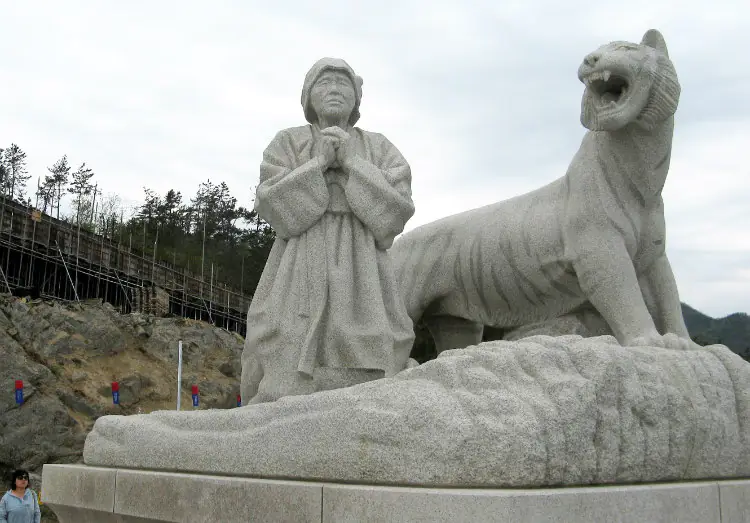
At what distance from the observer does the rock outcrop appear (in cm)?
250

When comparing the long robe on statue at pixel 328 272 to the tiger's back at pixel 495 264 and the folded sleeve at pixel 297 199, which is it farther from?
the tiger's back at pixel 495 264

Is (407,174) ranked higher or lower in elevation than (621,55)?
lower

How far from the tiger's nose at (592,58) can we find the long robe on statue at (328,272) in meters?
1.23

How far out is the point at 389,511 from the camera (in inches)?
92.8

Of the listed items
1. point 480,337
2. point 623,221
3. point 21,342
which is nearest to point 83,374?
point 21,342

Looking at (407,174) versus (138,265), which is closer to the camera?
(407,174)

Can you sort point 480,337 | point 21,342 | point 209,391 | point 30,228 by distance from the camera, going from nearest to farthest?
1. point 480,337
2. point 21,342
3. point 209,391
4. point 30,228

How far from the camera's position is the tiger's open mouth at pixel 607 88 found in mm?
4371

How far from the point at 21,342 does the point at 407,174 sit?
1272 cm

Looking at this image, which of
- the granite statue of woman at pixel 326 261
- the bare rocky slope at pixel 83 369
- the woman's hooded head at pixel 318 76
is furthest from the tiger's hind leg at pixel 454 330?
the bare rocky slope at pixel 83 369

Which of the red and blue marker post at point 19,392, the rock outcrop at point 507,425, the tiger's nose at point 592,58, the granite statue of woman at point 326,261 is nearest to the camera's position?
the rock outcrop at point 507,425

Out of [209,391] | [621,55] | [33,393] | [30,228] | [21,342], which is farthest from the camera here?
[30,228]

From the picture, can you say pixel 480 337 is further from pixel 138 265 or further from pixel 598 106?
pixel 138 265

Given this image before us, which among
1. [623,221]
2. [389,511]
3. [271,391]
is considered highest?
[623,221]
